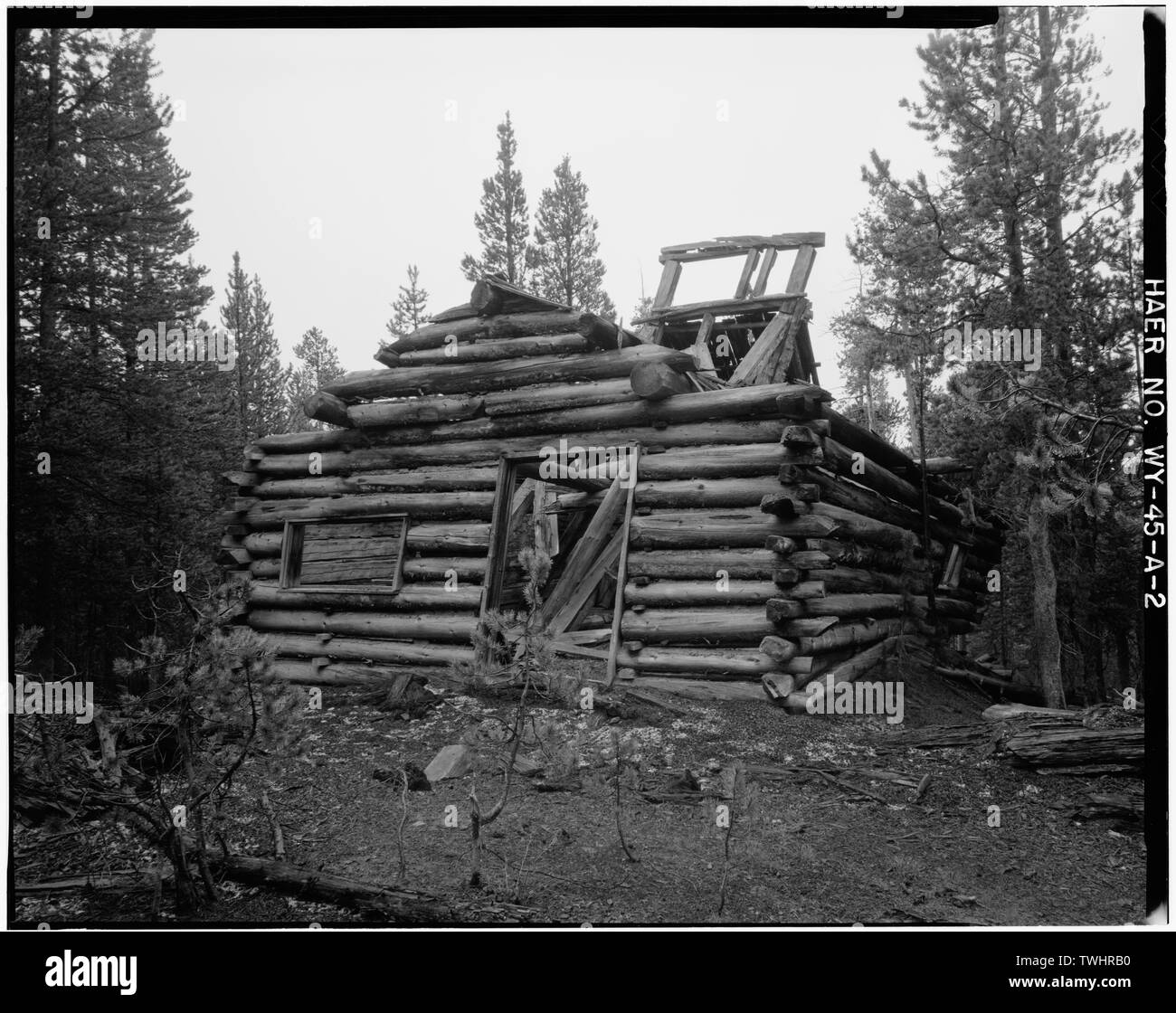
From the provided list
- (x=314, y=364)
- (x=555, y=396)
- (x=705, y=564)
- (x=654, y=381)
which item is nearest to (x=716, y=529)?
(x=705, y=564)

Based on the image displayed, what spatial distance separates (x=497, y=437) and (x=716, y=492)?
3.06 meters

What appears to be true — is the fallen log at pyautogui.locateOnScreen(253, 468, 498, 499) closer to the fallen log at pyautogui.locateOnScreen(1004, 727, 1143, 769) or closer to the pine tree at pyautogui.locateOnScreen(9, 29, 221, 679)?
the pine tree at pyautogui.locateOnScreen(9, 29, 221, 679)

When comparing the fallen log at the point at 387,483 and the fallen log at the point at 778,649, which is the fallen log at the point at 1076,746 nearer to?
the fallen log at the point at 778,649

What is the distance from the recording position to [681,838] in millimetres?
4570

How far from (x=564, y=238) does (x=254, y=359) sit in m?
12.1

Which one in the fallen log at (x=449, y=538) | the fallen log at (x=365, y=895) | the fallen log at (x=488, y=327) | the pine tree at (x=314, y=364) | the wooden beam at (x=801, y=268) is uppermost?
the pine tree at (x=314, y=364)

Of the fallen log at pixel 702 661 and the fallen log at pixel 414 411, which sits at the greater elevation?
the fallen log at pixel 414 411

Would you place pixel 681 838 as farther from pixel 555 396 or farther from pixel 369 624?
pixel 369 624

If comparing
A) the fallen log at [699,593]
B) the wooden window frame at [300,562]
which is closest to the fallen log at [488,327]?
the wooden window frame at [300,562]

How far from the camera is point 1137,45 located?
3307mm

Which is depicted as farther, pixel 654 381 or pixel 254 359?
pixel 254 359

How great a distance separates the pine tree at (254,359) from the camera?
24.8 m

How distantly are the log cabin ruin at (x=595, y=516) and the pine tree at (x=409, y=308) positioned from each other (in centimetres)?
2430
